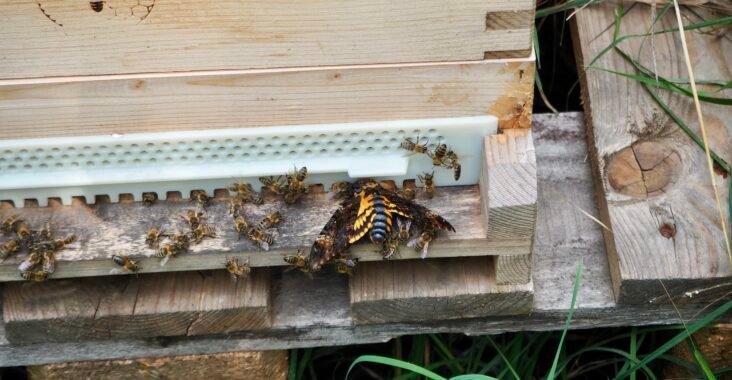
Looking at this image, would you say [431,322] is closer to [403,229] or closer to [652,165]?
[403,229]

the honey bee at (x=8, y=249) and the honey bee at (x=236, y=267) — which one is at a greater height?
the honey bee at (x=8, y=249)

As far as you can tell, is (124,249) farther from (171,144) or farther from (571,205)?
(571,205)

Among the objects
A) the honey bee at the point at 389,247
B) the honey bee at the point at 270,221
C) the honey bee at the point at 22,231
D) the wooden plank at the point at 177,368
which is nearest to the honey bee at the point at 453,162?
the honey bee at the point at 389,247

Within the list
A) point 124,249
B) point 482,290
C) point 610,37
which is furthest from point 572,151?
point 124,249

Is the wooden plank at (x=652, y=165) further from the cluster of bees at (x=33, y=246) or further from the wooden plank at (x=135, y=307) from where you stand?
the cluster of bees at (x=33, y=246)

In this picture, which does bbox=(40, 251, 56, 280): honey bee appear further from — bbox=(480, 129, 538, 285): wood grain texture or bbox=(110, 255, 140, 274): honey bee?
bbox=(480, 129, 538, 285): wood grain texture

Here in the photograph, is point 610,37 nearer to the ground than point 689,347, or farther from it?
farther from it
